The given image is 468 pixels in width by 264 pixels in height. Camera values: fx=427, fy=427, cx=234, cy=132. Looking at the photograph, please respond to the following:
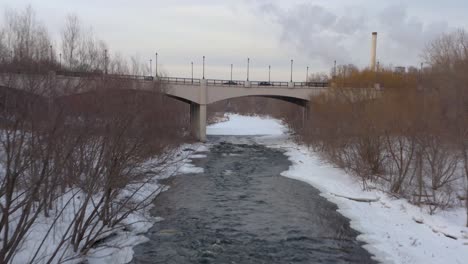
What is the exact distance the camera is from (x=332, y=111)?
33094 millimetres

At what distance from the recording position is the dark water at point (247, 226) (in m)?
13.0

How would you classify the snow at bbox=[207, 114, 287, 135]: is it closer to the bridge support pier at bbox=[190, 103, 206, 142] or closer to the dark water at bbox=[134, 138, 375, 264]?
the bridge support pier at bbox=[190, 103, 206, 142]

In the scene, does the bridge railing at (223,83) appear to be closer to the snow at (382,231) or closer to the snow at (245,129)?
the snow at (245,129)

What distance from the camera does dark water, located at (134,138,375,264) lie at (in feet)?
42.8

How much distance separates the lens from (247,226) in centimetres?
1627

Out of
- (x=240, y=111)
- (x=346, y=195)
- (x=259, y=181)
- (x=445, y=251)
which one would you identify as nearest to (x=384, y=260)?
(x=445, y=251)

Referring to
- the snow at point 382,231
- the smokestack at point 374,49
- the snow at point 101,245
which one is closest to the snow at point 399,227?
the snow at point 382,231

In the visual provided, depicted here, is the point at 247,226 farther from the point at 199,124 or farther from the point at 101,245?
the point at 199,124

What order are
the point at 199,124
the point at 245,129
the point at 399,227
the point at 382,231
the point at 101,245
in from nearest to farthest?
the point at 101,245 → the point at 382,231 → the point at 399,227 → the point at 199,124 → the point at 245,129

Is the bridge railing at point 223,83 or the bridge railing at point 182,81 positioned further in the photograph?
the bridge railing at point 223,83

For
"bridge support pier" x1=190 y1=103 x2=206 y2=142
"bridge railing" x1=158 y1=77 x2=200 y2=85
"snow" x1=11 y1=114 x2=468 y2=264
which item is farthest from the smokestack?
"snow" x1=11 y1=114 x2=468 y2=264

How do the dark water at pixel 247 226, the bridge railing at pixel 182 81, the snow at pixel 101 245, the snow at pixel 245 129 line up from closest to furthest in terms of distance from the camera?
the snow at pixel 101 245 < the dark water at pixel 247 226 < the bridge railing at pixel 182 81 < the snow at pixel 245 129

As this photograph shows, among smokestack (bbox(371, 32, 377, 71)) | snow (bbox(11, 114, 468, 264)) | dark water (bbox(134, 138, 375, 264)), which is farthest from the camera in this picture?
smokestack (bbox(371, 32, 377, 71))

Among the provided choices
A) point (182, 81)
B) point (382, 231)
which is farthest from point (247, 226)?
point (182, 81)
